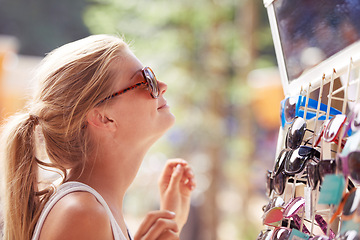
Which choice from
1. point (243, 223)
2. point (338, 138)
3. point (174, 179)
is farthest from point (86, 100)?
point (243, 223)

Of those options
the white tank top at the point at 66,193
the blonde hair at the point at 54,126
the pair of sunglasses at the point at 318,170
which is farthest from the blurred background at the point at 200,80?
the pair of sunglasses at the point at 318,170

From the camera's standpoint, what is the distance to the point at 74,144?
1155mm

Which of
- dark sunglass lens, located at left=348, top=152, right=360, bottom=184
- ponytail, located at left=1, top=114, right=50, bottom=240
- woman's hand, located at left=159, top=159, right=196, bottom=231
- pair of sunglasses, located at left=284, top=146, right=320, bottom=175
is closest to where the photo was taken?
dark sunglass lens, located at left=348, top=152, right=360, bottom=184

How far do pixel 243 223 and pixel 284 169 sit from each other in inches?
129

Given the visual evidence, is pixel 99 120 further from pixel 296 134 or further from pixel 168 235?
pixel 296 134

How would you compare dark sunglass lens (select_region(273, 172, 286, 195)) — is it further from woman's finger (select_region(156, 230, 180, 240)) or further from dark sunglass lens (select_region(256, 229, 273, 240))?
woman's finger (select_region(156, 230, 180, 240))

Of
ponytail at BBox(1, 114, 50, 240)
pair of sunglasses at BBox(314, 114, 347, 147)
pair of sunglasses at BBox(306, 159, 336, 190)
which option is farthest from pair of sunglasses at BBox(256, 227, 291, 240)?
ponytail at BBox(1, 114, 50, 240)

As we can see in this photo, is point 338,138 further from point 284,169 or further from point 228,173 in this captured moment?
point 228,173

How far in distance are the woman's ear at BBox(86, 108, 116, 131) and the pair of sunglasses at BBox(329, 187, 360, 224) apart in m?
0.66

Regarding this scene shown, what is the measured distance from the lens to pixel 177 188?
1.43 m

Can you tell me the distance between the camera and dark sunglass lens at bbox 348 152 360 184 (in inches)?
25.1

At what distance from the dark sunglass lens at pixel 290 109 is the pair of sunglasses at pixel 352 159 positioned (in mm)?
309

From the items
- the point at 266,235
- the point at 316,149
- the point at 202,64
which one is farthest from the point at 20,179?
the point at 202,64

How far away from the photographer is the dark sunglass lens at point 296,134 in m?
0.91
